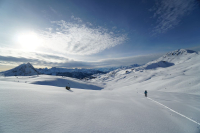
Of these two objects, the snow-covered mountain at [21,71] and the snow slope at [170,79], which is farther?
the snow-covered mountain at [21,71]

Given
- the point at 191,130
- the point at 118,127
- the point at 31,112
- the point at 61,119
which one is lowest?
the point at 191,130

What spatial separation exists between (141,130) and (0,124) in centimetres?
505

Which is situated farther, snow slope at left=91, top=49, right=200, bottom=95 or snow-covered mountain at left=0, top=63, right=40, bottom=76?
snow-covered mountain at left=0, top=63, right=40, bottom=76

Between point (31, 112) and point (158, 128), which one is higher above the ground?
point (31, 112)

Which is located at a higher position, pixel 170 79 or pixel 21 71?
pixel 21 71

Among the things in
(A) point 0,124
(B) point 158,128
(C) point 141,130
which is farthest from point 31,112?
(B) point 158,128

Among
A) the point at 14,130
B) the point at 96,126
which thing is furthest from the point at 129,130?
the point at 14,130

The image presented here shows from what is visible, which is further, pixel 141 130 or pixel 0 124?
pixel 141 130

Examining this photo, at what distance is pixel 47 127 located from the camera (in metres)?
2.82

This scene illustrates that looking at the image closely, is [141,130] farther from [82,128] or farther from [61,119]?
[61,119]

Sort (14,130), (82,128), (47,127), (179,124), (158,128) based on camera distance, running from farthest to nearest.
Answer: (179,124) < (158,128) < (82,128) < (47,127) < (14,130)

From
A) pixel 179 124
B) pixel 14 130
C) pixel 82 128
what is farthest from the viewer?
pixel 179 124

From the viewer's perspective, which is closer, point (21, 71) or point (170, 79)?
point (170, 79)

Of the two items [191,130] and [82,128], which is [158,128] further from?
[82,128]
